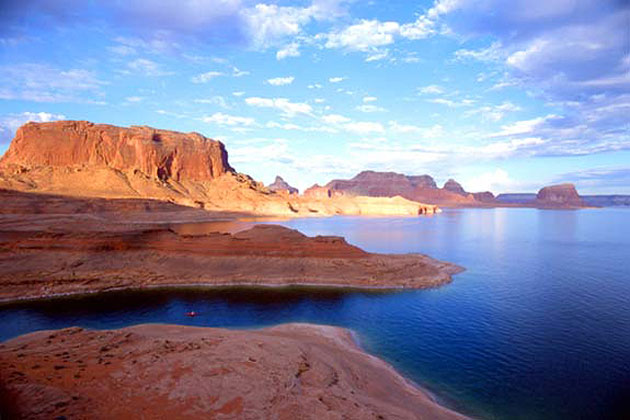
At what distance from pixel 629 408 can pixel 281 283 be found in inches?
1037

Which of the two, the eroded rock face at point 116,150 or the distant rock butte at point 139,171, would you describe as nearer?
the distant rock butte at point 139,171

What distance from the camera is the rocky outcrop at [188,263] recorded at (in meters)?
33.4

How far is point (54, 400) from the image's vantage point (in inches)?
371

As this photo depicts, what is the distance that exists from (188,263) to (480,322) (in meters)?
28.1

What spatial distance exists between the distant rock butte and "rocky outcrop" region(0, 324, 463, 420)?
100986 mm

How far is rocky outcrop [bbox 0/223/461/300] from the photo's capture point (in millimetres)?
33438

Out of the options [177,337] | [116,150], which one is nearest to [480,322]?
[177,337]

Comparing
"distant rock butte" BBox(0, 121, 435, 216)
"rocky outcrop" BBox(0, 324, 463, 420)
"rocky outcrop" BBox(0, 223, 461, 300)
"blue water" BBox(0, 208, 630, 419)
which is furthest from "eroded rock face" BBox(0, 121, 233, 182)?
"rocky outcrop" BBox(0, 324, 463, 420)

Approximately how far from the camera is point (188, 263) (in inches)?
1481

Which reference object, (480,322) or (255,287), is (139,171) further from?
(480,322)

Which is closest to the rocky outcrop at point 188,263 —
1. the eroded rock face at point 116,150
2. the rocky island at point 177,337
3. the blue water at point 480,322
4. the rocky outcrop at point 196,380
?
the rocky island at point 177,337

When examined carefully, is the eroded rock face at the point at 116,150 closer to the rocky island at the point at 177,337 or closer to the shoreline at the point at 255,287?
the rocky island at the point at 177,337

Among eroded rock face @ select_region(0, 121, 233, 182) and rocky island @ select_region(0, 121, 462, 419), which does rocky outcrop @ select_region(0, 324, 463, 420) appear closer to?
rocky island @ select_region(0, 121, 462, 419)

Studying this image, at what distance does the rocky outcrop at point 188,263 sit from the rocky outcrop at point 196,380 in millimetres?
16932
